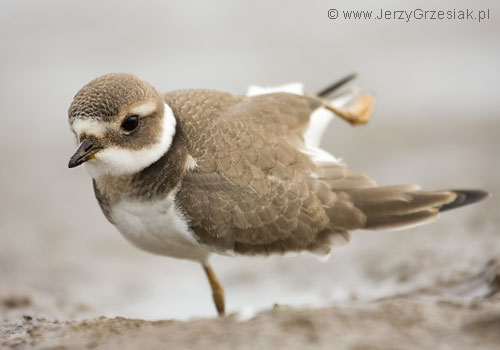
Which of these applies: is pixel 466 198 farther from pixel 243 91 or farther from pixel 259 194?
pixel 243 91

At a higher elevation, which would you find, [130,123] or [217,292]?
[130,123]

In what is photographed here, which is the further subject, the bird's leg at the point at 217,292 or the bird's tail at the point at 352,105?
the bird's tail at the point at 352,105

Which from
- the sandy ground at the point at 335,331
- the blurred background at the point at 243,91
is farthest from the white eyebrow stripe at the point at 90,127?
the blurred background at the point at 243,91

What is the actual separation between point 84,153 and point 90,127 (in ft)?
0.60

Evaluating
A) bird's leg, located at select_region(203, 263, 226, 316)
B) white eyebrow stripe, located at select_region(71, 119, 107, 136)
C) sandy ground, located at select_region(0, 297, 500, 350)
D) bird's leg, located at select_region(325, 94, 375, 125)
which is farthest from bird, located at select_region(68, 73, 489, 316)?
bird's leg, located at select_region(325, 94, 375, 125)

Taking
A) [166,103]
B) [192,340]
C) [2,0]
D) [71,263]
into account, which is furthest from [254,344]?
[2,0]

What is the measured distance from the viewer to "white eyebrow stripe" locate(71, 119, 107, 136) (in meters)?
4.82

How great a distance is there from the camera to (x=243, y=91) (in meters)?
12.4

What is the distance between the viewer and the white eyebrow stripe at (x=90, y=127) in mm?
4818

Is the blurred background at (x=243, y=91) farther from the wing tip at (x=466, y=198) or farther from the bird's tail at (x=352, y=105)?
the bird's tail at (x=352, y=105)

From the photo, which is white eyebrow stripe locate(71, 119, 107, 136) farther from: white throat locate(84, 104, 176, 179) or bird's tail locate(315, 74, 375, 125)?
bird's tail locate(315, 74, 375, 125)

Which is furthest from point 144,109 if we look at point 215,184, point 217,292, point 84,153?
point 217,292

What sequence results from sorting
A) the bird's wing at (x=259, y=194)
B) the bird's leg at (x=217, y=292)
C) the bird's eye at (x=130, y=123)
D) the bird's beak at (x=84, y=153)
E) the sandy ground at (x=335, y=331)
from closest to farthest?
the sandy ground at (x=335, y=331) < the bird's beak at (x=84, y=153) < the bird's eye at (x=130, y=123) < the bird's wing at (x=259, y=194) < the bird's leg at (x=217, y=292)

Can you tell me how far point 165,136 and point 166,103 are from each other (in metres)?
0.42
